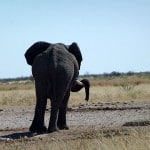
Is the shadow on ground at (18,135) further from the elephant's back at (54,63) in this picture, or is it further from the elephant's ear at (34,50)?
the elephant's ear at (34,50)

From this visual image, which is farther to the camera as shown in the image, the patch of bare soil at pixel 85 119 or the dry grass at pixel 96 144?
the patch of bare soil at pixel 85 119

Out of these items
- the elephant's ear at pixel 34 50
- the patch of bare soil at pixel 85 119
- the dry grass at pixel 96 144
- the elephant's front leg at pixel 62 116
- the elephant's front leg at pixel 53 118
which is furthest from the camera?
the elephant's ear at pixel 34 50

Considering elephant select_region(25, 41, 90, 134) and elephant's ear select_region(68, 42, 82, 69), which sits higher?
elephant's ear select_region(68, 42, 82, 69)

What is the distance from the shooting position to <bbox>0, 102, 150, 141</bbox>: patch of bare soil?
1944 cm

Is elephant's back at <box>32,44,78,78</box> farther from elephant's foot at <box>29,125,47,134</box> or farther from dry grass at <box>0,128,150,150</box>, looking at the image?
dry grass at <box>0,128,150,150</box>

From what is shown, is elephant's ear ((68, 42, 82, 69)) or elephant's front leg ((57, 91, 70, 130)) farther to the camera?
elephant's ear ((68, 42, 82, 69))

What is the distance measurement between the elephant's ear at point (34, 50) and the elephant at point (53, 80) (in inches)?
20.8

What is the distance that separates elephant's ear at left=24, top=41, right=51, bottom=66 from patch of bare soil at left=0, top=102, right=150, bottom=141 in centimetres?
229

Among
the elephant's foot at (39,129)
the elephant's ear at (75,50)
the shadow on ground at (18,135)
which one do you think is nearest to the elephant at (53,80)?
the elephant's foot at (39,129)

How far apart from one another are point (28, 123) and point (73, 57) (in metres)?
4.36

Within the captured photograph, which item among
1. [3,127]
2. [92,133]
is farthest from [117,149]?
[3,127]

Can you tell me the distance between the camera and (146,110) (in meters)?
27.3

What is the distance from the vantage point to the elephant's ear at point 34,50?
20578 mm

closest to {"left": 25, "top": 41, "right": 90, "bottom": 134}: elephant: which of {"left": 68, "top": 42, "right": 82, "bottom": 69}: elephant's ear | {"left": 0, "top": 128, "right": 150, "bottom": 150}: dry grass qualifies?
{"left": 68, "top": 42, "right": 82, "bottom": 69}: elephant's ear
